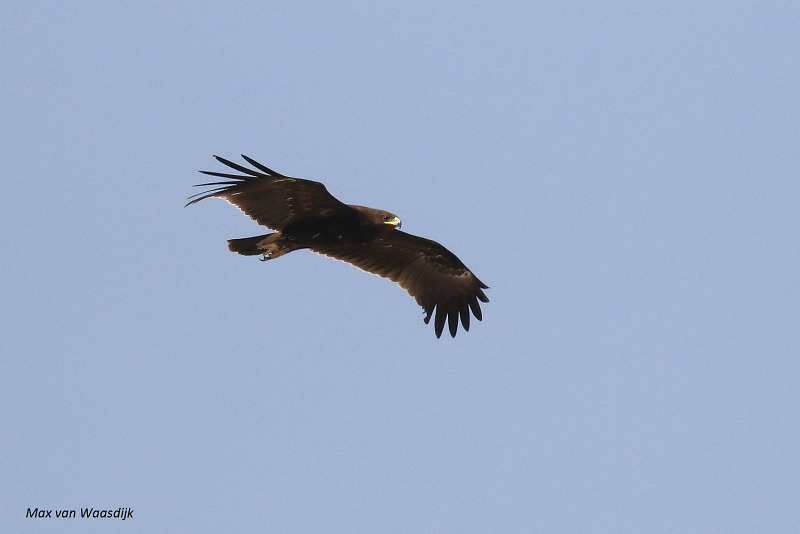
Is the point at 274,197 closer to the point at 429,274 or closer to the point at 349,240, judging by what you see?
the point at 349,240

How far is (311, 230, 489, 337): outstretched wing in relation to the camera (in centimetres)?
1576

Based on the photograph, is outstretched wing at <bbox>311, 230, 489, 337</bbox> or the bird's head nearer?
the bird's head

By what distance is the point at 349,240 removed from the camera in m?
14.5

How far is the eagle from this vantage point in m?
13.5

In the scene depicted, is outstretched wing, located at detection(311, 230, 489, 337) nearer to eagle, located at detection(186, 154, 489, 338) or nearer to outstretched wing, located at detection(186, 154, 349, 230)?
eagle, located at detection(186, 154, 489, 338)

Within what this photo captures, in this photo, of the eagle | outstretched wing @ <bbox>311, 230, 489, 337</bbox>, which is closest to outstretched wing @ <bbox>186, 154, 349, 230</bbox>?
the eagle

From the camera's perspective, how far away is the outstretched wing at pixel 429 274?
1576 cm

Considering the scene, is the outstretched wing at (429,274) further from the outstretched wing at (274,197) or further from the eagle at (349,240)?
the outstretched wing at (274,197)

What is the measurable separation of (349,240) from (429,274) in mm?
2098

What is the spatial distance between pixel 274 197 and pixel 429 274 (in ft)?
11.3

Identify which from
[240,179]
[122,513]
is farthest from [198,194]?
[122,513]

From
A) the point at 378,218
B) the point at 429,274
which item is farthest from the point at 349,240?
the point at 429,274

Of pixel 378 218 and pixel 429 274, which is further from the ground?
pixel 429 274

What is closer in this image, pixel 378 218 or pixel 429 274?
pixel 378 218
